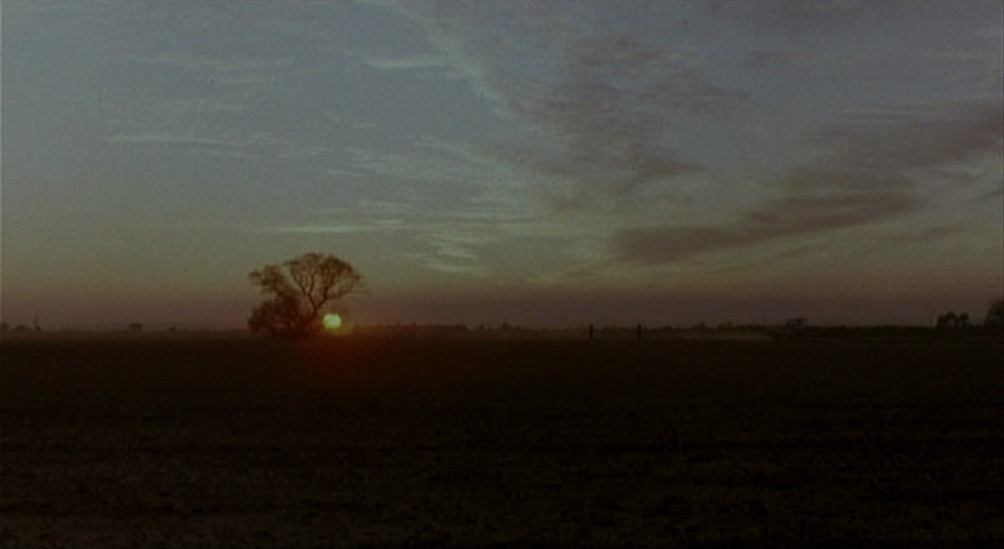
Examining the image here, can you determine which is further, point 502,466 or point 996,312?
point 996,312

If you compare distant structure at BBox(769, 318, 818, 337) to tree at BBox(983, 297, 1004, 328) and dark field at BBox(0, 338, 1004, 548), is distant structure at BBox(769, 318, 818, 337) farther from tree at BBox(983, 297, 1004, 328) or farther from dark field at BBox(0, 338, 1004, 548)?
dark field at BBox(0, 338, 1004, 548)

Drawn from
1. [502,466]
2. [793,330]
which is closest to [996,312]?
[793,330]

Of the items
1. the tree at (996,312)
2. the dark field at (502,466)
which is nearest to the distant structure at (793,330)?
the tree at (996,312)

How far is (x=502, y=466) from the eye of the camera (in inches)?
594

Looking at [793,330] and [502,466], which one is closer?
[502,466]

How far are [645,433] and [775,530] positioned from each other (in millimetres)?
7929

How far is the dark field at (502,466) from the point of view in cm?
1104

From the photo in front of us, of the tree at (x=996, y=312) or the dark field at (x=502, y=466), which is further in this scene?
the tree at (x=996, y=312)

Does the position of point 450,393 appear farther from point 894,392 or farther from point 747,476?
point 747,476

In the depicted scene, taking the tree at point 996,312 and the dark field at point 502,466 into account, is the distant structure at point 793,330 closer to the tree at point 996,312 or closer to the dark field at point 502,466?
the tree at point 996,312

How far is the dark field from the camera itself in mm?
11039

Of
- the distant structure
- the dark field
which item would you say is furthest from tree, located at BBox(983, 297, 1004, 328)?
the dark field

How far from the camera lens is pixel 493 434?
1875 cm

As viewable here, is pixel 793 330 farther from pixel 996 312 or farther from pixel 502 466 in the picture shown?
pixel 502 466
